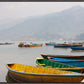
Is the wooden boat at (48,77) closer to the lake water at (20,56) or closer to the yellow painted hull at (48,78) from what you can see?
the yellow painted hull at (48,78)

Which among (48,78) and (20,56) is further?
(20,56)

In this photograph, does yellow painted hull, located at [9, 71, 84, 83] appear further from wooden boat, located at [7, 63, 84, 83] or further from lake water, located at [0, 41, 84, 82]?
lake water, located at [0, 41, 84, 82]

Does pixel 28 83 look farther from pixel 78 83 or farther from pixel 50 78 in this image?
pixel 78 83

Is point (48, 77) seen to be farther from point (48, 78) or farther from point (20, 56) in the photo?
point (20, 56)

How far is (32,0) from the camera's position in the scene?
6699mm

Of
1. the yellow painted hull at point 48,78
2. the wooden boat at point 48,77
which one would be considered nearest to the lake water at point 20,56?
the wooden boat at point 48,77

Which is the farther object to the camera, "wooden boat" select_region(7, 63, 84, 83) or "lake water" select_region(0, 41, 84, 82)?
"lake water" select_region(0, 41, 84, 82)

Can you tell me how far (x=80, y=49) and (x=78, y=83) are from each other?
4298 centimetres

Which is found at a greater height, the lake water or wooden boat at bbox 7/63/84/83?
wooden boat at bbox 7/63/84/83

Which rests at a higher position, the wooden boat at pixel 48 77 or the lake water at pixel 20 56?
the wooden boat at pixel 48 77

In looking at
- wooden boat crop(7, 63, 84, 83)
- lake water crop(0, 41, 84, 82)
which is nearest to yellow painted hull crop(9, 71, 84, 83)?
wooden boat crop(7, 63, 84, 83)

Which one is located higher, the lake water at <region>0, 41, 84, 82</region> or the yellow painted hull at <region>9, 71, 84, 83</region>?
the yellow painted hull at <region>9, 71, 84, 83</region>

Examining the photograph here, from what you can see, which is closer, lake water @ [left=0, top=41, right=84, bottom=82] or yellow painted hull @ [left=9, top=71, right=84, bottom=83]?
yellow painted hull @ [left=9, top=71, right=84, bottom=83]

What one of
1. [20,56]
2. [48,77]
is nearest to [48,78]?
[48,77]
